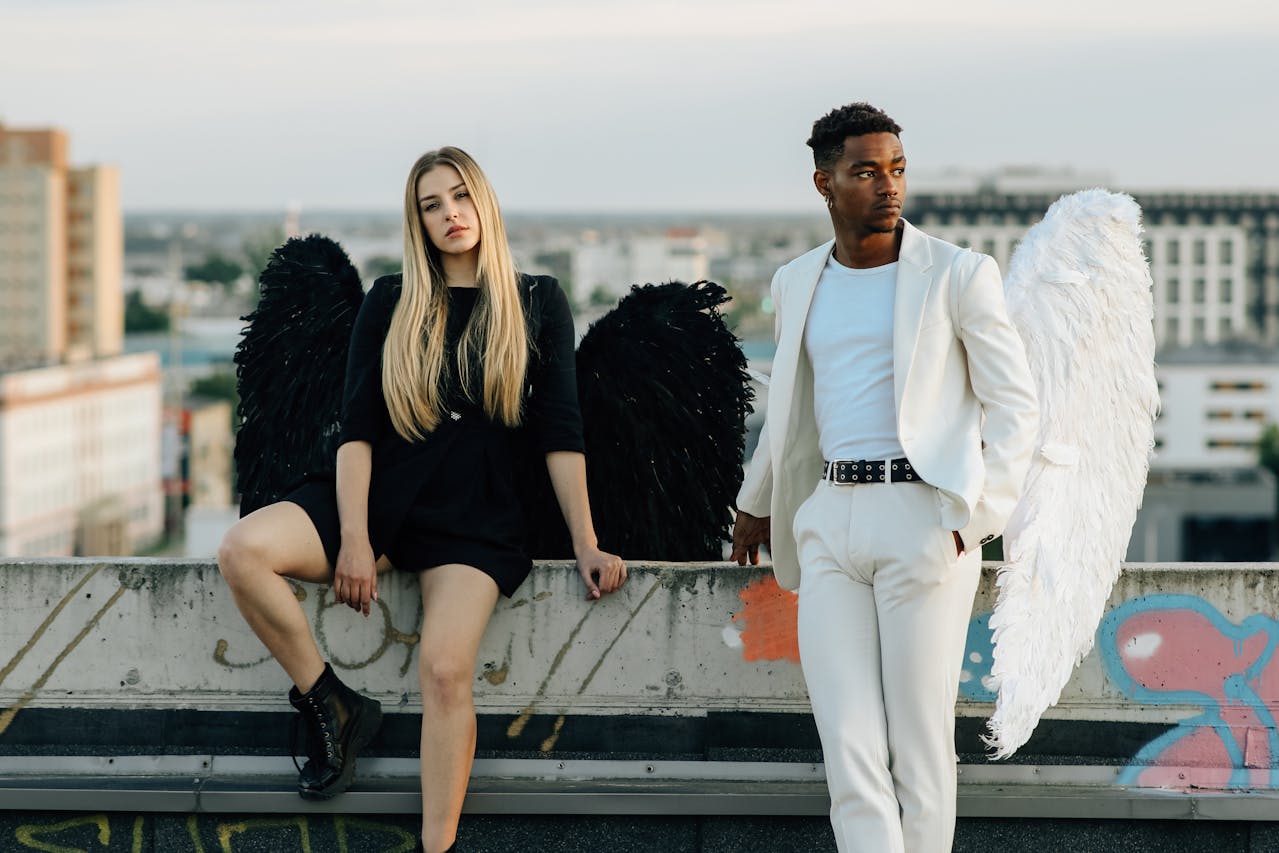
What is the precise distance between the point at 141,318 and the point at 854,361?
174 meters

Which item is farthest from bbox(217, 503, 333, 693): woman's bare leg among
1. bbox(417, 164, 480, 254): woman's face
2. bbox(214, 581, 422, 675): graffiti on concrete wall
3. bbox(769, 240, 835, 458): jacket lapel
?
bbox(769, 240, 835, 458): jacket lapel

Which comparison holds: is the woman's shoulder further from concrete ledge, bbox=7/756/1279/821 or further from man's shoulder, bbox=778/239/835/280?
concrete ledge, bbox=7/756/1279/821

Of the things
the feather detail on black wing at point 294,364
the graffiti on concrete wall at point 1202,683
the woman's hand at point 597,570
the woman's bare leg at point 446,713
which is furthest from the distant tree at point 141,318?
the graffiti on concrete wall at point 1202,683

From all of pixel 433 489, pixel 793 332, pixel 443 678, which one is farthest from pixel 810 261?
pixel 443 678

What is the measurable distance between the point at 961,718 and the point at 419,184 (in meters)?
2.03

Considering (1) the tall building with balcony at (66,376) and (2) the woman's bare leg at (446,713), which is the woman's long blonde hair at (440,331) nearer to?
(2) the woman's bare leg at (446,713)

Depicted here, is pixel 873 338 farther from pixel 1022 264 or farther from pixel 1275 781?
pixel 1275 781

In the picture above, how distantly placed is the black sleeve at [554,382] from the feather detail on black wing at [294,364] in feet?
2.61

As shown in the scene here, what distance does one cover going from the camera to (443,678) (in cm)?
404

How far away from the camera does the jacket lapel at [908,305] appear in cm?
358

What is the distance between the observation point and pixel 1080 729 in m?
4.45

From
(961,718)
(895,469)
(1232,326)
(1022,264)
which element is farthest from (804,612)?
(1232,326)

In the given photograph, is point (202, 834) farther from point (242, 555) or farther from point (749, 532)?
point (749, 532)

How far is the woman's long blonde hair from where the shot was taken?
424cm
